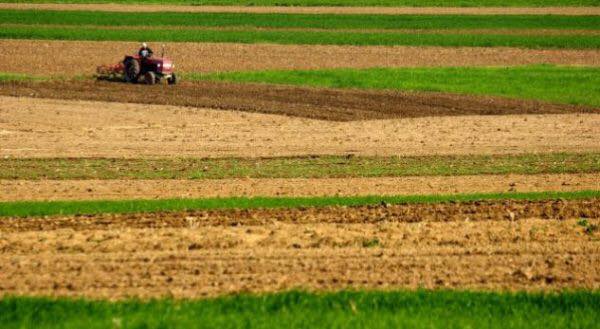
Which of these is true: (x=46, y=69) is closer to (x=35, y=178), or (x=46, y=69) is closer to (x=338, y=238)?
(x=35, y=178)

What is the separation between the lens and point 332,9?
74688 mm

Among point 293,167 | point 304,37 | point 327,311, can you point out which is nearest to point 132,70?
point 293,167

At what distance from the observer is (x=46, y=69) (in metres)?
42.5

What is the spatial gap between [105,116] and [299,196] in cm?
1255

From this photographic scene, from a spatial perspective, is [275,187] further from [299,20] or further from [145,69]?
[299,20]

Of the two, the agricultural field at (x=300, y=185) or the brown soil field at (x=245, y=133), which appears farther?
the brown soil field at (x=245, y=133)

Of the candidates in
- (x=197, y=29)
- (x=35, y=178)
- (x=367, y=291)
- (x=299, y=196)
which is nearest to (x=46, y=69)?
(x=197, y=29)

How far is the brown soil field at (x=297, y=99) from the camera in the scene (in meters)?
33.2

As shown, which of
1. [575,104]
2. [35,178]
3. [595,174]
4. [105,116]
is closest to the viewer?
[35,178]

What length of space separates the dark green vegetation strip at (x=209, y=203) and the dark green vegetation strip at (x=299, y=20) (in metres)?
42.7

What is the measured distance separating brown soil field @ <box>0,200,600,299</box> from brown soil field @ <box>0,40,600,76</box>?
83.3 feet

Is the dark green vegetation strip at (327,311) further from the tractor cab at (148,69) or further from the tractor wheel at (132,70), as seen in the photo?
the tractor wheel at (132,70)

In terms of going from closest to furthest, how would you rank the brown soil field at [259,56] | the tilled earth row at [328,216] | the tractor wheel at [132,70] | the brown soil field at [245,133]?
the tilled earth row at [328,216] < the brown soil field at [245,133] < the tractor wheel at [132,70] < the brown soil field at [259,56]

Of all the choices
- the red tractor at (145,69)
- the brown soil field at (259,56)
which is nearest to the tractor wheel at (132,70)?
the red tractor at (145,69)
